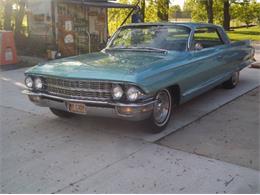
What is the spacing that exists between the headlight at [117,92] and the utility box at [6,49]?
24.7 ft

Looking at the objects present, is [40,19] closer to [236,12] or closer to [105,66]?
[105,66]

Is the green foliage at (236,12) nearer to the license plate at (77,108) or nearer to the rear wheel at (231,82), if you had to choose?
the rear wheel at (231,82)

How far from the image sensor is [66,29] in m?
13.2

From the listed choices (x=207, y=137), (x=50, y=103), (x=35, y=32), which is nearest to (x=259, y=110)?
(x=207, y=137)

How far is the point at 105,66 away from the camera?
4.98 metres

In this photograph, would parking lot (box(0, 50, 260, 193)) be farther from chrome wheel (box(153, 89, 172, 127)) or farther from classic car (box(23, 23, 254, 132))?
classic car (box(23, 23, 254, 132))

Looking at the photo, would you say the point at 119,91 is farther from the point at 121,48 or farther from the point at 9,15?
the point at 9,15

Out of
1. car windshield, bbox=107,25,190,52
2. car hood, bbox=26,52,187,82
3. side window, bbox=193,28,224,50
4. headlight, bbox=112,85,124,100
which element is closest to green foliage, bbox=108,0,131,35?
side window, bbox=193,28,224,50

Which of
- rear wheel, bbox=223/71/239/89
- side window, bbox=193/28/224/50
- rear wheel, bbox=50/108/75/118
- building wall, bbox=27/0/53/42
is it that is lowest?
rear wheel, bbox=50/108/75/118

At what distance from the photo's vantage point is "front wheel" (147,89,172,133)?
502cm

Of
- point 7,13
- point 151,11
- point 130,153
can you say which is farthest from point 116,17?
point 130,153

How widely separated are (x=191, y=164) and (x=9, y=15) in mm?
13306

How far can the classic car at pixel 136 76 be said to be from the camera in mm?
4598

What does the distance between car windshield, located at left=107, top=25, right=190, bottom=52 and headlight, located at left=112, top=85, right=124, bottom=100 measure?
4.72 feet
